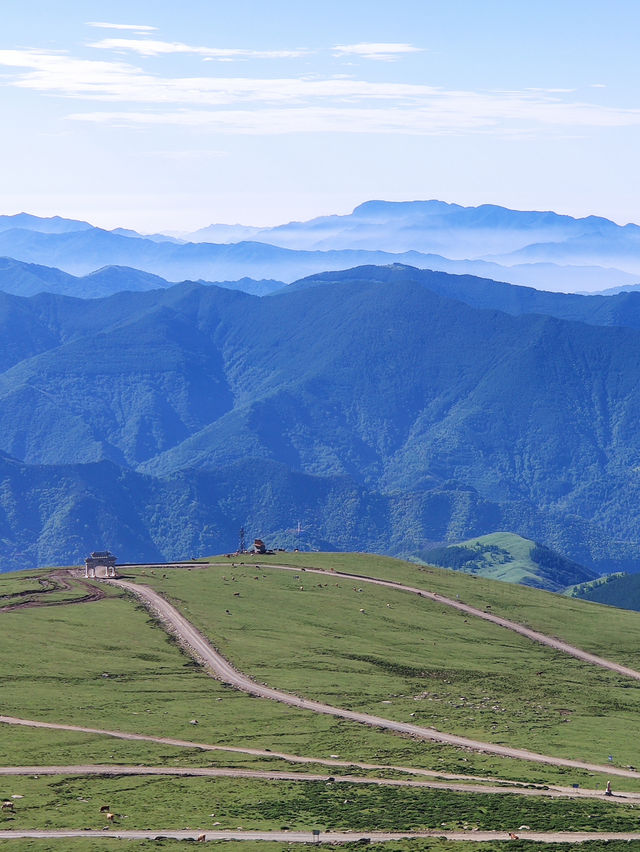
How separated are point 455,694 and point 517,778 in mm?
43036

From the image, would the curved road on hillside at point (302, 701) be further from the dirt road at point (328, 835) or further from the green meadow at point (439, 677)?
the dirt road at point (328, 835)

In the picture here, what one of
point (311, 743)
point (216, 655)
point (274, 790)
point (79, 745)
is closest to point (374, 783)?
point (274, 790)

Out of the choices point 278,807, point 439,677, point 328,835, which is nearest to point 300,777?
point 278,807

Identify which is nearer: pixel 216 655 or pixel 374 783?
pixel 374 783

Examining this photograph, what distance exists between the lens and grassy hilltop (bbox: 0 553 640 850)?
101 m

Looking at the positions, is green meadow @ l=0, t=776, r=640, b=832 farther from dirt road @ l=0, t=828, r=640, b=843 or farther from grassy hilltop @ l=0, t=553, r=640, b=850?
dirt road @ l=0, t=828, r=640, b=843

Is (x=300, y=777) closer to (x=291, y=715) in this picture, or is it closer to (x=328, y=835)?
(x=328, y=835)

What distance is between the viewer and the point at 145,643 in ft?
562

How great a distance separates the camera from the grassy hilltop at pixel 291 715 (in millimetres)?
101312

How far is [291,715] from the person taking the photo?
5482 inches

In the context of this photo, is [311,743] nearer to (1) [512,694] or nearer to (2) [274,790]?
(2) [274,790]

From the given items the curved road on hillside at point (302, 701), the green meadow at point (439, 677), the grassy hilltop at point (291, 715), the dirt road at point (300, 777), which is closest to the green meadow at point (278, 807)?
the grassy hilltop at point (291, 715)

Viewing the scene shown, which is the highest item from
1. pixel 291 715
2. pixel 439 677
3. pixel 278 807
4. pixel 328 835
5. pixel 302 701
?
pixel 328 835

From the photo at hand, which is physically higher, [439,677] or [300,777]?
[300,777]
